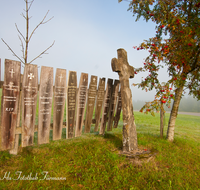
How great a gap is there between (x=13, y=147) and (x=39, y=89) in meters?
1.57

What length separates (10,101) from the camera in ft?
11.7

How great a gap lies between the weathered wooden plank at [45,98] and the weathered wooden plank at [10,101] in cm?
55

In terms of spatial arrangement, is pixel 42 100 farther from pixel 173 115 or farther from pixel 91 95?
pixel 173 115

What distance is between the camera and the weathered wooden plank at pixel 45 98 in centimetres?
397

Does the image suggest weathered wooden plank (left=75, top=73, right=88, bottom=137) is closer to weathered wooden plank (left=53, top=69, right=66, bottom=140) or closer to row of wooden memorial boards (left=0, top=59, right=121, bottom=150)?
row of wooden memorial boards (left=0, top=59, right=121, bottom=150)

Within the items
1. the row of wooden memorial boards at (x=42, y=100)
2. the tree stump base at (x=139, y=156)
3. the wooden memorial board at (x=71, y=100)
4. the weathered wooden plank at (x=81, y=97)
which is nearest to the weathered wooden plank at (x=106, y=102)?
the row of wooden memorial boards at (x=42, y=100)

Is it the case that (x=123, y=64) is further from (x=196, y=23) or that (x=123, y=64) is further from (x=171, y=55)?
(x=196, y=23)

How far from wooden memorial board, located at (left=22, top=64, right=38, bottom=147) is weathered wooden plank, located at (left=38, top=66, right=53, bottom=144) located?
169 mm

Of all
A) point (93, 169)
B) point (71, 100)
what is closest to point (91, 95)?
point (71, 100)

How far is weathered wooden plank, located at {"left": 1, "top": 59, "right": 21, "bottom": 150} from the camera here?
3.50m

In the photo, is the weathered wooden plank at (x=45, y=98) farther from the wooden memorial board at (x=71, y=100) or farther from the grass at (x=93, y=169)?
the grass at (x=93, y=169)

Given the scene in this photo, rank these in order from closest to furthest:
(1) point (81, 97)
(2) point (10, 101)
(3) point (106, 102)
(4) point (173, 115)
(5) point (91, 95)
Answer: (2) point (10, 101) < (1) point (81, 97) < (5) point (91, 95) < (3) point (106, 102) < (4) point (173, 115)

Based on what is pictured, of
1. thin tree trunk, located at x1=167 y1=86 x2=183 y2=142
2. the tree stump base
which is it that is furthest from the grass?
thin tree trunk, located at x1=167 y1=86 x2=183 y2=142

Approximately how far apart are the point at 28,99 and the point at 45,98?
0.41 meters
